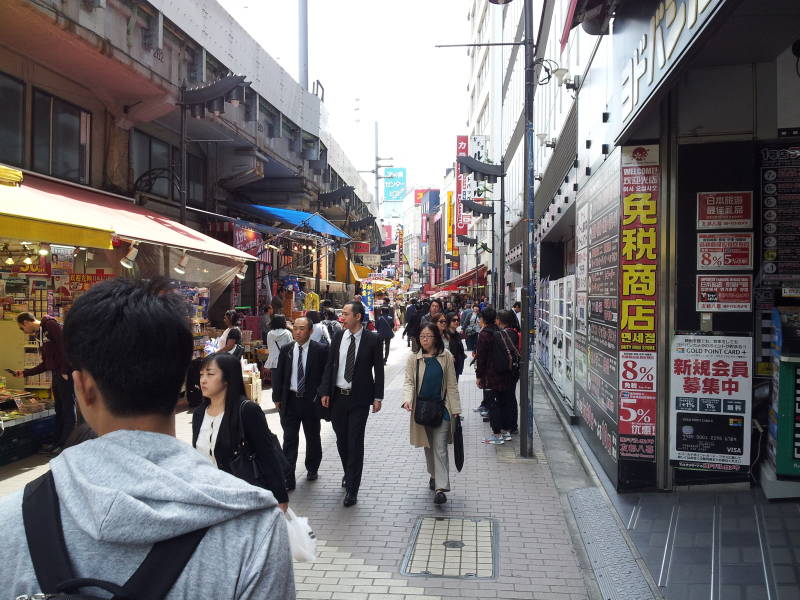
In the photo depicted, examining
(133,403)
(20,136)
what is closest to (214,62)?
(20,136)

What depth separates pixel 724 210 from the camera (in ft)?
19.3

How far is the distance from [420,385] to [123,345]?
540cm

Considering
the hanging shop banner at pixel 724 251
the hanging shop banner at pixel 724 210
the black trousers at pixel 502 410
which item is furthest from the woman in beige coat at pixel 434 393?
the black trousers at pixel 502 410

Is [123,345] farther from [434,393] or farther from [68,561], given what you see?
→ [434,393]

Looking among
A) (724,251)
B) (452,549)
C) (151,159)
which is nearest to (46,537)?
(452,549)

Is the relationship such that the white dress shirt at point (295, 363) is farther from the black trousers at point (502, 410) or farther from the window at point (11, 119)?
the window at point (11, 119)

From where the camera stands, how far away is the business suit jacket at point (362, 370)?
661cm

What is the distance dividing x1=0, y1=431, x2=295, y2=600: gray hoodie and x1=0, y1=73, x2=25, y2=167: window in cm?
1047

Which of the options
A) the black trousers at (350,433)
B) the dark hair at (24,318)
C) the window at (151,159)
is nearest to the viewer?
the black trousers at (350,433)

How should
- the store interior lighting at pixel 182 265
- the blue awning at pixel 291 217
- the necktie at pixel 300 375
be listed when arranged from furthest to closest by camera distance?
the blue awning at pixel 291 217, the store interior lighting at pixel 182 265, the necktie at pixel 300 375

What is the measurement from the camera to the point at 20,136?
33.6ft

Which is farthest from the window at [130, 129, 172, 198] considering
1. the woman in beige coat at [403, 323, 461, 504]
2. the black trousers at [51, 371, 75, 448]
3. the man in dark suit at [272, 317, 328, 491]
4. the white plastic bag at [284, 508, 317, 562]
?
the white plastic bag at [284, 508, 317, 562]

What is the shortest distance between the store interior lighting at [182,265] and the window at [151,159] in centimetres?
259

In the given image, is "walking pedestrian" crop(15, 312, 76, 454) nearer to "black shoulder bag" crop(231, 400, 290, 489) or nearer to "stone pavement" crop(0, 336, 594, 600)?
"stone pavement" crop(0, 336, 594, 600)
